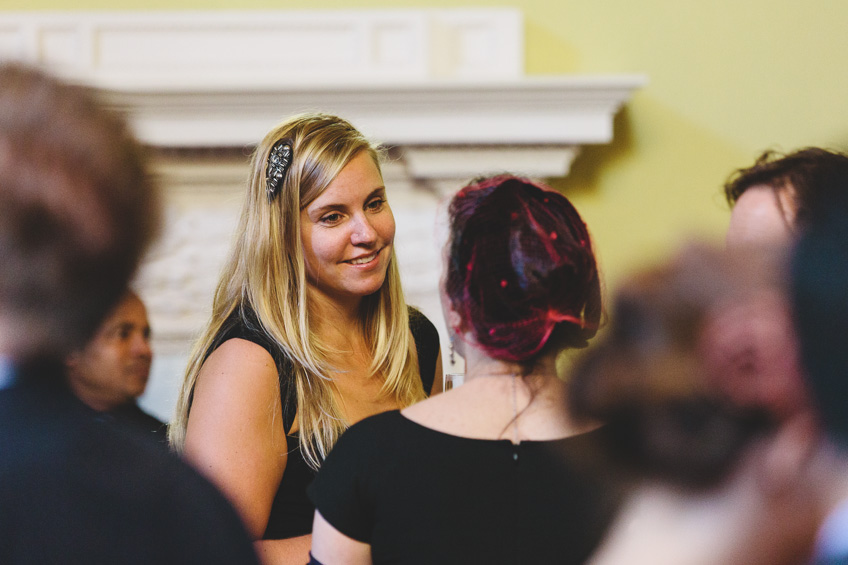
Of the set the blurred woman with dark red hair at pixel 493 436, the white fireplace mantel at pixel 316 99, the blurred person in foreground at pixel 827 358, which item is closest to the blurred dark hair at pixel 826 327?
the blurred person in foreground at pixel 827 358

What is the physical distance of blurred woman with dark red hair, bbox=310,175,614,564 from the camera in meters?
0.98

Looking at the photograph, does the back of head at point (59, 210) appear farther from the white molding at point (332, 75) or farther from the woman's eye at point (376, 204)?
the white molding at point (332, 75)

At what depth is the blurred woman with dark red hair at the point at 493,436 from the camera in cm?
98

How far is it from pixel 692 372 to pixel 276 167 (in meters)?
1.14

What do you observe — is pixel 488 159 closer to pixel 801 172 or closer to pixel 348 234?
pixel 348 234

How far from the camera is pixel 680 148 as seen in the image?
3168mm

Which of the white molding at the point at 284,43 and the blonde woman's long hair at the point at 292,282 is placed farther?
the white molding at the point at 284,43

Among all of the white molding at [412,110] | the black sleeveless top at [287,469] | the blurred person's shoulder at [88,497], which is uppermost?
the white molding at [412,110]

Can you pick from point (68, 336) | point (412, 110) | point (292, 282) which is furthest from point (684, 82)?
point (68, 336)

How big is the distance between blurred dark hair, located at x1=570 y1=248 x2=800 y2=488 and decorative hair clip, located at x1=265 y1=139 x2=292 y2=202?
42.5 inches

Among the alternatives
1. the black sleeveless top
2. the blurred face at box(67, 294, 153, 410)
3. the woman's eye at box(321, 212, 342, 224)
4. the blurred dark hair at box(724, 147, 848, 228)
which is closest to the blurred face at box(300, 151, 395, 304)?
the woman's eye at box(321, 212, 342, 224)

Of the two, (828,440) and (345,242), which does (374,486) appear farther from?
(345,242)

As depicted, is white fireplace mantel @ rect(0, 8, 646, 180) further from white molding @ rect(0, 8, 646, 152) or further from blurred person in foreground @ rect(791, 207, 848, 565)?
blurred person in foreground @ rect(791, 207, 848, 565)

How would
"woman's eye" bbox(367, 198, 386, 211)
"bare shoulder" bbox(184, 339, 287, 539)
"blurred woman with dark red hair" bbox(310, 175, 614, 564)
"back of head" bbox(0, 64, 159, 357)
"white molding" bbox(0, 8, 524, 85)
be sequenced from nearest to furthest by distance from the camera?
1. "back of head" bbox(0, 64, 159, 357)
2. "blurred woman with dark red hair" bbox(310, 175, 614, 564)
3. "bare shoulder" bbox(184, 339, 287, 539)
4. "woman's eye" bbox(367, 198, 386, 211)
5. "white molding" bbox(0, 8, 524, 85)
